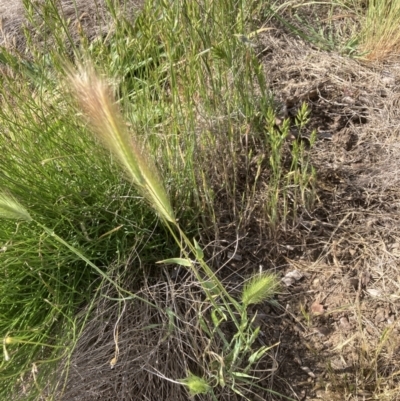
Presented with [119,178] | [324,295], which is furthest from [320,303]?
[119,178]

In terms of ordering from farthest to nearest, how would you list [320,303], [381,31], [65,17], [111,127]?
1. [65,17]
2. [381,31]
3. [320,303]
4. [111,127]

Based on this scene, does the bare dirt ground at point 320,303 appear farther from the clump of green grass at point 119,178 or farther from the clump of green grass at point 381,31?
the clump of green grass at point 381,31

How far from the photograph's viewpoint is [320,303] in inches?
68.7

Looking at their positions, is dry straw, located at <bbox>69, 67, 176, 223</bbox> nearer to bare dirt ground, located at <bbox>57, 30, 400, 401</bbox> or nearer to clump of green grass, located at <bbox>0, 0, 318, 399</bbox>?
clump of green grass, located at <bbox>0, 0, 318, 399</bbox>

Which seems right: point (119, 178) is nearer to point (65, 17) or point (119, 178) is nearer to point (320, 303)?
point (320, 303)

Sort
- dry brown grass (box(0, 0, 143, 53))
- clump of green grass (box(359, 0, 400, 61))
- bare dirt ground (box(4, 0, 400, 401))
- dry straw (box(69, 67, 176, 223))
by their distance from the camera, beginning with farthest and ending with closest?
1. dry brown grass (box(0, 0, 143, 53))
2. clump of green grass (box(359, 0, 400, 61))
3. bare dirt ground (box(4, 0, 400, 401))
4. dry straw (box(69, 67, 176, 223))

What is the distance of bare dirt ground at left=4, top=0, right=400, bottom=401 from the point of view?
1609 mm

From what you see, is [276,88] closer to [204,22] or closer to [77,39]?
[204,22]

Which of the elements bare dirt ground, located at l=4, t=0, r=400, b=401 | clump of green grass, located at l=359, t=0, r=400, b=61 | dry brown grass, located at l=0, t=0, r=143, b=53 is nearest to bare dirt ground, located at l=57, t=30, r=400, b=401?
bare dirt ground, located at l=4, t=0, r=400, b=401

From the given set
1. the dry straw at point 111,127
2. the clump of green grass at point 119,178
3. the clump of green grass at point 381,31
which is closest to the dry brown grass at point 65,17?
the clump of green grass at point 119,178

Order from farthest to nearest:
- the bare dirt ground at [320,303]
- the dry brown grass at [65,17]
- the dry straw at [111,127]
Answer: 1. the dry brown grass at [65,17]
2. the bare dirt ground at [320,303]
3. the dry straw at [111,127]

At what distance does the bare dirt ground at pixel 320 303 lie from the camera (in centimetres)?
161

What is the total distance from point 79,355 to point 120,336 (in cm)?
13

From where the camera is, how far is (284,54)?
239cm
